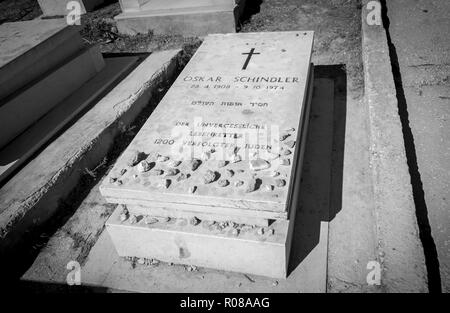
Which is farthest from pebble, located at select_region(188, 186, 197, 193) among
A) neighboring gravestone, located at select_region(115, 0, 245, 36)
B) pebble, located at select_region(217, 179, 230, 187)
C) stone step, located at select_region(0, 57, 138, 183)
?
neighboring gravestone, located at select_region(115, 0, 245, 36)

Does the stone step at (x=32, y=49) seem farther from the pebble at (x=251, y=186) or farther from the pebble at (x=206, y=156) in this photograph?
the pebble at (x=251, y=186)

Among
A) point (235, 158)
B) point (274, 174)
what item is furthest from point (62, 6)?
point (274, 174)

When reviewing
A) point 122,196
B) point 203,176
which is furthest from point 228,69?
point 122,196

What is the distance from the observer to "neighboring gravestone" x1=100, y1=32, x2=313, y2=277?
2014 mm

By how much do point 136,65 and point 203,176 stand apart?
2.96 metres

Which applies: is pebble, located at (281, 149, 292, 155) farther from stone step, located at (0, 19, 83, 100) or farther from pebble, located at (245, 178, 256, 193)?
stone step, located at (0, 19, 83, 100)

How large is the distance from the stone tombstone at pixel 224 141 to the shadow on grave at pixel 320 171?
564mm

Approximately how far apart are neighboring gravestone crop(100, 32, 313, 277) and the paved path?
1149 millimetres

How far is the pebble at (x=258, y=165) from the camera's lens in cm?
209

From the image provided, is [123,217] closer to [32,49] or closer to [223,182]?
[223,182]

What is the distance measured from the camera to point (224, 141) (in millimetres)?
2342

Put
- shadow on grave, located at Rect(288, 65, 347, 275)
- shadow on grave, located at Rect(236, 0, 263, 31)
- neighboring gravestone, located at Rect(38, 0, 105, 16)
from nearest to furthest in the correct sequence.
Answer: shadow on grave, located at Rect(288, 65, 347, 275)
shadow on grave, located at Rect(236, 0, 263, 31)
neighboring gravestone, located at Rect(38, 0, 105, 16)

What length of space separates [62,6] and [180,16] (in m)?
3.50

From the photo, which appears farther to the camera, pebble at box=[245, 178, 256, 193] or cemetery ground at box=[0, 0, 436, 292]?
cemetery ground at box=[0, 0, 436, 292]
